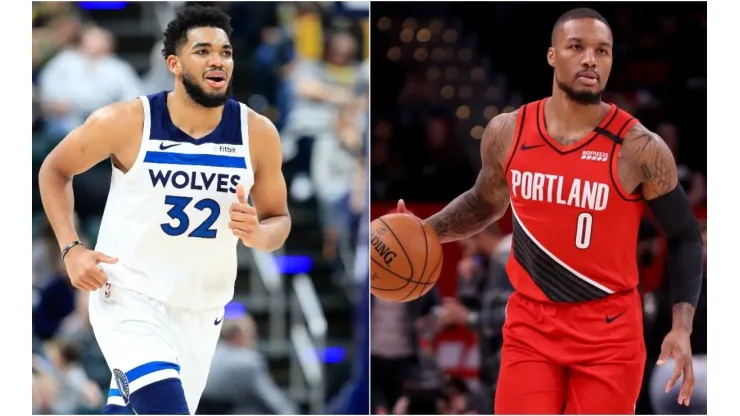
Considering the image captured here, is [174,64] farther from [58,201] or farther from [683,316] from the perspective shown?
[683,316]

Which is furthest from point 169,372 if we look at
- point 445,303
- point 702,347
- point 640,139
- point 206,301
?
point 702,347

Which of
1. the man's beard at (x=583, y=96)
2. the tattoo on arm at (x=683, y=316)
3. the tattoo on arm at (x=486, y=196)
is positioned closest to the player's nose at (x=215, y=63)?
the tattoo on arm at (x=486, y=196)

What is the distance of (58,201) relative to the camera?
5078mm

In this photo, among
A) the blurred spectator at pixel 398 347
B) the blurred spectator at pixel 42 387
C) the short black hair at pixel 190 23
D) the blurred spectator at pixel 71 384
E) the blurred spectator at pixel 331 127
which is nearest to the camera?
the short black hair at pixel 190 23

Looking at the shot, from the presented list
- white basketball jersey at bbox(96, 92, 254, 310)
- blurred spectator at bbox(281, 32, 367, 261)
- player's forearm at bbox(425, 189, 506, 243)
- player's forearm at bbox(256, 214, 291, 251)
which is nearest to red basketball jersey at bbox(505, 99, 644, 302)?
player's forearm at bbox(425, 189, 506, 243)

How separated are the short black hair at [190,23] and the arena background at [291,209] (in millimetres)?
3005

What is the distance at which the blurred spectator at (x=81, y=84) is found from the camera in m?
8.38

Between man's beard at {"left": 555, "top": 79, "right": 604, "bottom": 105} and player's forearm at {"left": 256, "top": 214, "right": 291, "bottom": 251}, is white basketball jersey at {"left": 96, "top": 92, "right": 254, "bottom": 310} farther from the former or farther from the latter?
man's beard at {"left": 555, "top": 79, "right": 604, "bottom": 105}

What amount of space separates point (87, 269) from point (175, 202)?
0.56 m

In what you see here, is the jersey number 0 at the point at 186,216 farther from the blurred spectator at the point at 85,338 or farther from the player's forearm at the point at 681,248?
the blurred spectator at the point at 85,338

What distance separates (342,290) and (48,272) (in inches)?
102

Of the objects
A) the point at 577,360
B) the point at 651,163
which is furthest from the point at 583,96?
the point at 577,360

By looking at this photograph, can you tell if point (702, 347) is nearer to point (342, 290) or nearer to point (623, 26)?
point (623, 26)

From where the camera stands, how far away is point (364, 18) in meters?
9.27
